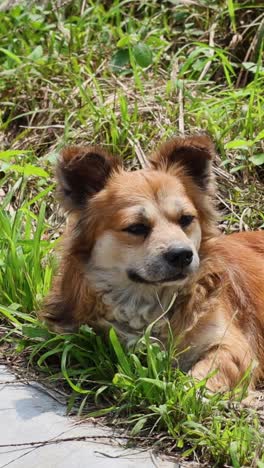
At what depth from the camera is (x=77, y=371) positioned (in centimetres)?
469

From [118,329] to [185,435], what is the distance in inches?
36.1

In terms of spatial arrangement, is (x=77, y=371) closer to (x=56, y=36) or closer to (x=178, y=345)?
(x=178, y=345)

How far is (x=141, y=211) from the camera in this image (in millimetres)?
4723

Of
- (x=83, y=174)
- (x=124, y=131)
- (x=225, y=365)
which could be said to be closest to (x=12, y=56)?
(x=124, y=131)

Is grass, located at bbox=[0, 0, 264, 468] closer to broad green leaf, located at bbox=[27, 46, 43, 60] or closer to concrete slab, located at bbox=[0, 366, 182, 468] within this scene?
broad green leaf, located at bbox=[27, 46, 43, 60]

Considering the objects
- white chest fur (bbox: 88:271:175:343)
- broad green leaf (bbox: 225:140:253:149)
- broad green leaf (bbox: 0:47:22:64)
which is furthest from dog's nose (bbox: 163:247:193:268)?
broad green leaf (bbox: 0:47:22:64)

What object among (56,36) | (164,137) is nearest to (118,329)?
(164,137)

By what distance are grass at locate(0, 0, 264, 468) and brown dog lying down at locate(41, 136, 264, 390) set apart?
6.3 inches

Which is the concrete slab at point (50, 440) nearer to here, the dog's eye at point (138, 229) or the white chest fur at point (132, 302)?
the white chest fur at point (132, 302)

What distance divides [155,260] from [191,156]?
68 centimetres

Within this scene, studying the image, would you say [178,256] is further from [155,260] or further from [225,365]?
[225,365]

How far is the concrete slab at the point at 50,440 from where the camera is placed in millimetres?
3891

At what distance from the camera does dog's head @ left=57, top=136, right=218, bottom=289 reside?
4633mm

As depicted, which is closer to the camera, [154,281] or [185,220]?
[154,281]
